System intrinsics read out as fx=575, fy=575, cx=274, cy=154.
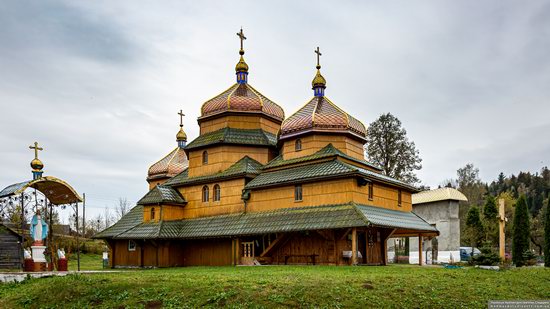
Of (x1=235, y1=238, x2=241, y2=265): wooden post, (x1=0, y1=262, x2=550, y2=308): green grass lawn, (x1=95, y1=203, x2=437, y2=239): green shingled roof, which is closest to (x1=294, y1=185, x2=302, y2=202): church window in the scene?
(x1=95, y1=203, x2=437, y2=239): green shingled roof

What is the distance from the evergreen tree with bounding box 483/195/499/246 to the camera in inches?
1766

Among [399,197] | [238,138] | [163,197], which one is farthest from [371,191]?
[163,197]

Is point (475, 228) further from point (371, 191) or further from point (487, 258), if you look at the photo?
point (371, 191)

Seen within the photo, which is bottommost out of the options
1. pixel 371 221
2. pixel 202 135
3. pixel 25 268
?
pixel 25 268

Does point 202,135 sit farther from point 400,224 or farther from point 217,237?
point 400,224

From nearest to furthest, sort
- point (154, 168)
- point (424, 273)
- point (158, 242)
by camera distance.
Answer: point (424, 273)
point (158, 242)
point (154, 168)

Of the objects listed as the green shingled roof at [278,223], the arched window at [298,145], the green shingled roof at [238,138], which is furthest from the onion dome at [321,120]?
the green shingled roof at [278,223]

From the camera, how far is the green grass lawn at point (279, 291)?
1471 cm

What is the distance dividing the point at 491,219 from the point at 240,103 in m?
24.5

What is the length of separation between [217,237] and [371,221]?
8658 millimetres

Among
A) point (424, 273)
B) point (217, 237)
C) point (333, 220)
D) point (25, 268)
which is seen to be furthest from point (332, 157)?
point (25, 268)

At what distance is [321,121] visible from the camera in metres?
28.2

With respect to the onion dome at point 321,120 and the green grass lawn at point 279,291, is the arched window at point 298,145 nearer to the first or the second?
the onion dome at point 321,120

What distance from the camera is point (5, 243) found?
28.1 metres
